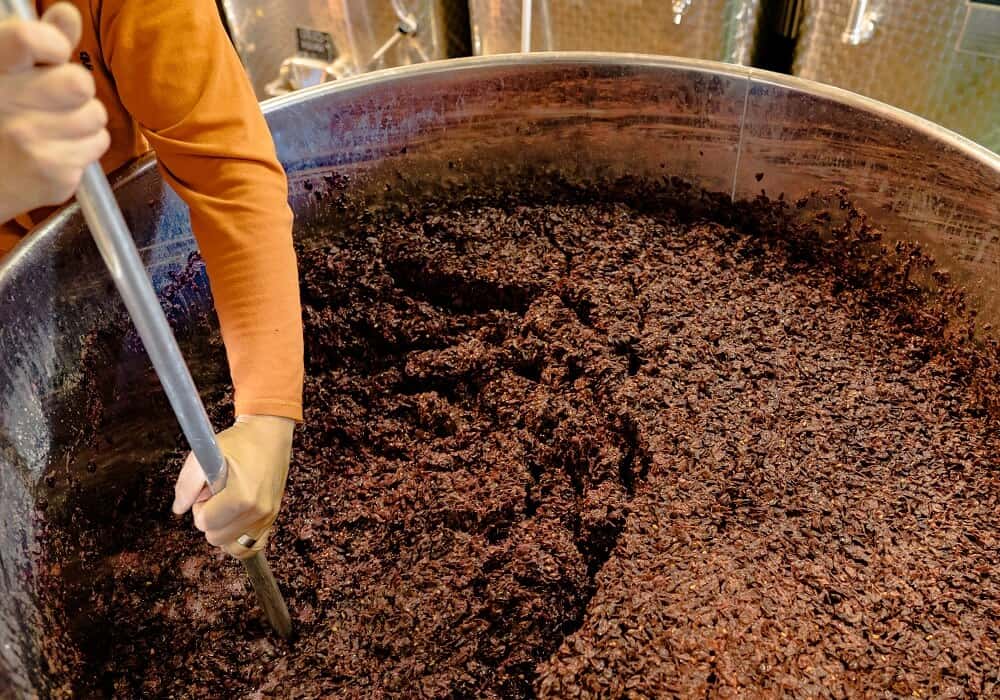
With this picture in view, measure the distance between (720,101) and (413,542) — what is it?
953 millimetres

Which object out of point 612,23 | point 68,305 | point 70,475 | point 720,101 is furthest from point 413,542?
point 612,23

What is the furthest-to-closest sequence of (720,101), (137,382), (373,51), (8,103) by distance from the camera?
(373,51), (720,101), (137,382), (8,103)

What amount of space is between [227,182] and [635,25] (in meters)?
1.40

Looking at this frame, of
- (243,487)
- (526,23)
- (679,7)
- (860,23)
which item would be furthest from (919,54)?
(243,487)

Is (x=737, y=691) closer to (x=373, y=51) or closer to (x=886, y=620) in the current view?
(x=886, y=620)

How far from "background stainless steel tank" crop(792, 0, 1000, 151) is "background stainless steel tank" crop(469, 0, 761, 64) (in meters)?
0.18

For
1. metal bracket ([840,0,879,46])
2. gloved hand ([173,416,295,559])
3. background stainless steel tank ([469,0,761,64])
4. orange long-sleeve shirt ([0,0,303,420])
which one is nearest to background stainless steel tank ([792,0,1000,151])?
metal bracket ([840,0,879,46])

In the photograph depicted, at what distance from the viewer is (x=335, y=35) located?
239 centimetres

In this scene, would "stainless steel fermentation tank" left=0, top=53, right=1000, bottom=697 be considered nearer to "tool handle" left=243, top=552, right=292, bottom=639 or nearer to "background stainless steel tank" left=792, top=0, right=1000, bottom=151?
Answer: "tool handle" left=243, top=552, right=292, bottom=639

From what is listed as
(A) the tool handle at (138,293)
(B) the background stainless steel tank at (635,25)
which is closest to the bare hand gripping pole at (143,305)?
(A) the tool handle at (138,293)

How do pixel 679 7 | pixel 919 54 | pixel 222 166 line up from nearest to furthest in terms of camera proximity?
→ pixel 222 166, pixel 919 54, pixel 679 7

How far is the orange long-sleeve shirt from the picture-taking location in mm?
956

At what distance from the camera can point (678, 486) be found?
103 centimetres

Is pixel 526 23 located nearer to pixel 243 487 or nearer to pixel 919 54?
pixel 919 54
